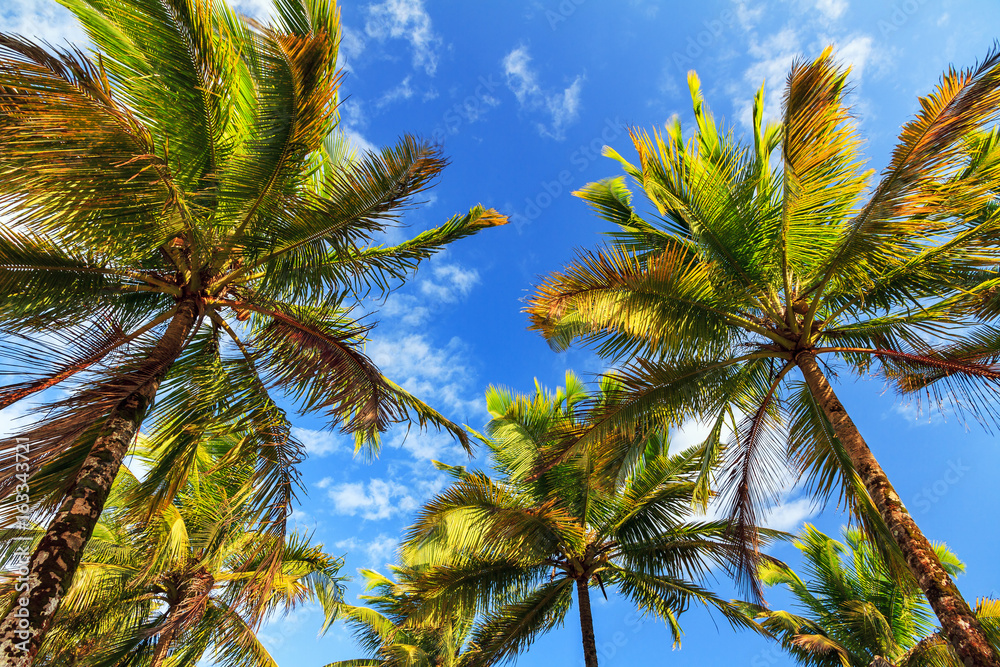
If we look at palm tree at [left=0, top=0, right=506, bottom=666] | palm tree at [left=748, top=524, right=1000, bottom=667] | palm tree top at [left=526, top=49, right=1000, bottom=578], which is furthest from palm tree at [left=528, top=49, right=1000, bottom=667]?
palm tree at [left=748, top=524, right=1000, bottom=667]

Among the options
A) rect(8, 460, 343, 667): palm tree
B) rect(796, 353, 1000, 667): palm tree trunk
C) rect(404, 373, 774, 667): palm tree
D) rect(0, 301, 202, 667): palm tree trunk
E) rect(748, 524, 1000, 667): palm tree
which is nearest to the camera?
rect(0, 301, 202, 667): palm tree trunk

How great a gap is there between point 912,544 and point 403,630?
836cm

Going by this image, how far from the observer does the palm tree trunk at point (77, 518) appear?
385 centimetres

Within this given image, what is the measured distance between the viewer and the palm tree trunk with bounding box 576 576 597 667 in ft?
35.1

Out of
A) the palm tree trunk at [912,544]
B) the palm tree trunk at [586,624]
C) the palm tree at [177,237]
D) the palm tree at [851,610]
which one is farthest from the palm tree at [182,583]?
the palm tree at [851,610]

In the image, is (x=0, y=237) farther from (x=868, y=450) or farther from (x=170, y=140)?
(x=868, y=450)

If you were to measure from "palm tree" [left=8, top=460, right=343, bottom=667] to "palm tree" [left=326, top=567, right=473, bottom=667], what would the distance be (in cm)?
161

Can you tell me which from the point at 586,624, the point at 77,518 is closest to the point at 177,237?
the point at 77,518

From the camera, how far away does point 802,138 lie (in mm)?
6305

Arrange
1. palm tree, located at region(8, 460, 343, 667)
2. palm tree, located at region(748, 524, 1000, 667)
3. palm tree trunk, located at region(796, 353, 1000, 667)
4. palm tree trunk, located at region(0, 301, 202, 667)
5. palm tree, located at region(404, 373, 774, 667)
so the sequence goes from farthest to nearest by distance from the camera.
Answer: palm tree, located at region(748, 524, 1000, 667) < palm tree, located at region(404, 373, 774, 667) < palm tree, located at region(8, 460, 343, 667) < palm tree trunk, located at region(796, 353, 1000, 667) < palm tree trunk, located at region(0, 301, 202, 667)

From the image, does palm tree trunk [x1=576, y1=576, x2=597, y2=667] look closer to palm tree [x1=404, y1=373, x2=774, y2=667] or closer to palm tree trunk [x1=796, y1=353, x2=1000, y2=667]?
palm tree [x1=404, y1=373, x2=774, y2=667]

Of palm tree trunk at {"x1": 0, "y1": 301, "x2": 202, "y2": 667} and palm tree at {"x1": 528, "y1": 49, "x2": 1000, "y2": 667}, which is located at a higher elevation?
palm tree at {"x1": 528, "y1": 49, "x2": 1000, "y2": 667}

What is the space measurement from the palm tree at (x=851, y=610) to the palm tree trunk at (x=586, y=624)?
454 cm

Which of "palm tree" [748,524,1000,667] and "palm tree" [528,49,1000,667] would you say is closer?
"palm tree" [528,49,1000,667]
